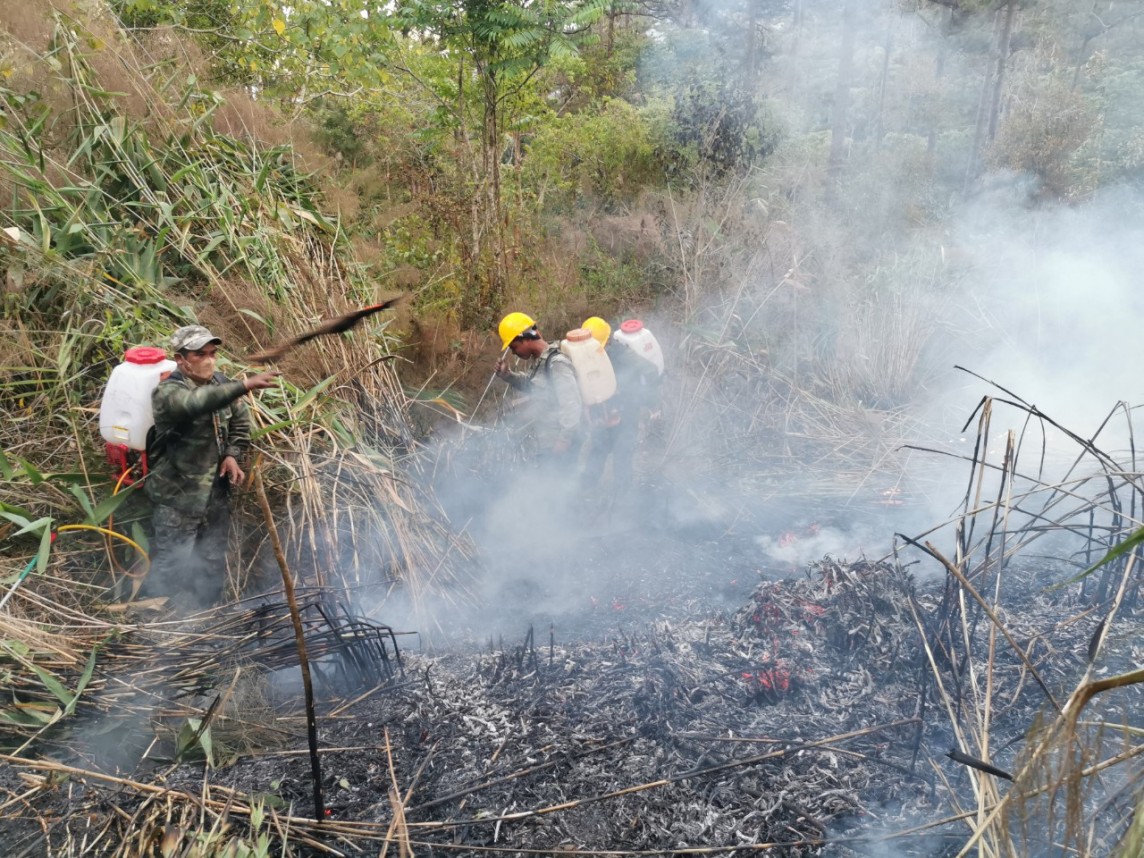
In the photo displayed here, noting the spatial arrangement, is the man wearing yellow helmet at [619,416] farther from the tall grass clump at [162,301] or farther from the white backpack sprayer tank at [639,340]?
the tall grass clump at [162,301]

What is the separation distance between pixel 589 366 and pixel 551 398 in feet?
1.47

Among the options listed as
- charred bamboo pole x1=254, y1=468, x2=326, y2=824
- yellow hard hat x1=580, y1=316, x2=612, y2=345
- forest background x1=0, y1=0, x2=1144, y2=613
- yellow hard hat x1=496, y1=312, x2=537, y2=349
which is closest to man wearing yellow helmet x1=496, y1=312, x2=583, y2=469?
yellow hard hat x1=496, y1=312, x2=537, y2=349

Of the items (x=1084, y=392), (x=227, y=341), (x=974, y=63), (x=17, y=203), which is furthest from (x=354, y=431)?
(x=974, y=63)

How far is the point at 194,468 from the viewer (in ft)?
15.0

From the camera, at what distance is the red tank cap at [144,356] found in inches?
174

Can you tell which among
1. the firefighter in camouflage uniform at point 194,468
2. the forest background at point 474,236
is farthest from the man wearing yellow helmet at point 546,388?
the firefighter in camouflage uniform at point 194,468

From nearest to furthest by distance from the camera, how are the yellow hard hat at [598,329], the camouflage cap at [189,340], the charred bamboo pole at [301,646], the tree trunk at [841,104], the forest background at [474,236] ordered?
the charred bamboo pole at [301,646]
the camouflage cap at [189,340]
the forest background at [474,236]
the yellow hard hat at [598,329]
the tree trunk at [841,104]

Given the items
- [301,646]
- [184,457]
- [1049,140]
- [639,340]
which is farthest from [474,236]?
[1049,140]

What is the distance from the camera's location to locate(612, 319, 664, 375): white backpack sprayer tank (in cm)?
646

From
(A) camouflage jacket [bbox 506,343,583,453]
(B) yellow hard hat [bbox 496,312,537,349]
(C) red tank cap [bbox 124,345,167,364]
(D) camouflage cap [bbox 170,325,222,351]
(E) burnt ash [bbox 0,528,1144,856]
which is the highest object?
(D) camouflage cap [bbox 170,325,222,351]

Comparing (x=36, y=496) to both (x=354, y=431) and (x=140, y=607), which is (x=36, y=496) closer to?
(x=140, y=607)

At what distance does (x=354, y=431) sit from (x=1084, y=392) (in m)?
7.54

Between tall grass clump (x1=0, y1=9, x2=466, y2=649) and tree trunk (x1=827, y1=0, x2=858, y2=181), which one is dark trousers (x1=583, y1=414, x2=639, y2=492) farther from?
tree trunk (x1=827, y1=0, x2=858, y2=181)

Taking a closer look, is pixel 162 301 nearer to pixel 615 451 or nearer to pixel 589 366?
pixel 589 366
